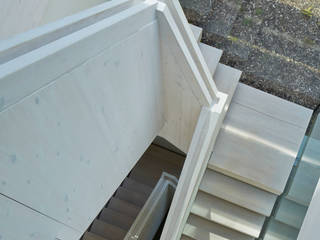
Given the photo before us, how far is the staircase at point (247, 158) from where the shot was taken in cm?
421

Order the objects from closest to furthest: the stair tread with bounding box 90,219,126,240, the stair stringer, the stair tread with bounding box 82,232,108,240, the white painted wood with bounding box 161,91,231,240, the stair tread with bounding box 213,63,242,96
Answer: the stair stringer < the white painted wood with bounding box 161,91,231,240 < the stair tread with bounding box 213,63,242,96 < the stair tread with bounding box 82,232,108,240 < the stair tread with bounding box 90,219,126,240

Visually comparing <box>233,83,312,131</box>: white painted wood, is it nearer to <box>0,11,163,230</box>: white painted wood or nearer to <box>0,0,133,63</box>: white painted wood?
<box>0,11,163,230</box>: white painted wood

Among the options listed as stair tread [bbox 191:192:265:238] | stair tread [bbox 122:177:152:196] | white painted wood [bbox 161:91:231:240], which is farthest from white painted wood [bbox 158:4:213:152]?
stair tread [bbox 122:177:152:196]

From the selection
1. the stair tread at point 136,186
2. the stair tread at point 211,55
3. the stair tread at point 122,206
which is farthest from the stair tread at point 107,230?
the stair tread at point 211,55

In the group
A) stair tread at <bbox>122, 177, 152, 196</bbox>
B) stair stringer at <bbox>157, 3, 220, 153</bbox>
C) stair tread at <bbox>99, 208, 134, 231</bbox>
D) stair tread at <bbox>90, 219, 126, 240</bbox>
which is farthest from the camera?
stair tread at <bbox>122, 177, 152, 196</bbox>

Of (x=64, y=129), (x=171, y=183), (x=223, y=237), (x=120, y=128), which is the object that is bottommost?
(x=64, y=129)

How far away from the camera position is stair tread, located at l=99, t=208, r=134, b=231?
561cm

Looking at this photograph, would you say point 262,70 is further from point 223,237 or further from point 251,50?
point 223,237

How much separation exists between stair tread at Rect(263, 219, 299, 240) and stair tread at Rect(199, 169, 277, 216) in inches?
10.0

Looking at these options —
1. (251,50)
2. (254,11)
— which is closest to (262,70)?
(251,50)

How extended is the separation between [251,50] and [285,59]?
35cm

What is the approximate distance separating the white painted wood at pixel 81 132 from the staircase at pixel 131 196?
9.64 ft

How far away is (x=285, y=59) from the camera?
434 centimetres

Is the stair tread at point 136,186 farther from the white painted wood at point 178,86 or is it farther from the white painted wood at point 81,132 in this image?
the white painted wood at point 81,132
